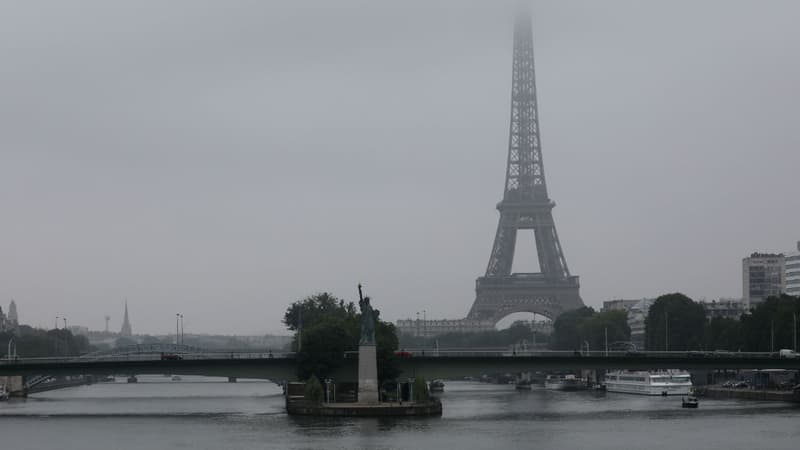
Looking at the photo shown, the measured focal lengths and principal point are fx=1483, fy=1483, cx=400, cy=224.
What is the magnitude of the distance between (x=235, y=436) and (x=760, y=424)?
28076 mm

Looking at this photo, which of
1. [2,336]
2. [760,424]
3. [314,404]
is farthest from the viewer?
[2,336]

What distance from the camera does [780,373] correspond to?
126375mm

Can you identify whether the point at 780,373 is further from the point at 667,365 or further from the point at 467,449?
the point at 467,449

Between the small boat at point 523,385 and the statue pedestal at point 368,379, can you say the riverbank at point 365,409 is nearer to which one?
the statue pedestal at point 368,379

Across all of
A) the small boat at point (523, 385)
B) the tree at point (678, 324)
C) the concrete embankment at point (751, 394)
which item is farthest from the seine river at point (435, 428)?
the tree at point (678, 324)

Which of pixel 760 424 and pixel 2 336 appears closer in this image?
pixel 760 424

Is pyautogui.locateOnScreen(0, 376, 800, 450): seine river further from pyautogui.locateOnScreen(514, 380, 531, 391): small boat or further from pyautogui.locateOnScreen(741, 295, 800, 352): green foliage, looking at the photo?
pyautogui.locateOnScreen(514, 380, 531, 391): small boat

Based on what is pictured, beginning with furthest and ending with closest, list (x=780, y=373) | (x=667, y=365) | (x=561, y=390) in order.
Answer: (x=561, y=390)
(x=780, y=373)
(x=667, y=365)

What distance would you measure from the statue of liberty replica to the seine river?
3.51 m

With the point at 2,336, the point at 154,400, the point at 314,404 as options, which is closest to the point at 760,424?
the point at 314,404

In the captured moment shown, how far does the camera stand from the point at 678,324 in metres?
160

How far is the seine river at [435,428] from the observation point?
70250mm

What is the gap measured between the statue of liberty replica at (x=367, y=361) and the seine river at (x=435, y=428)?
11.5 ft

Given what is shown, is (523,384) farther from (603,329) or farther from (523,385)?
(603,329)
